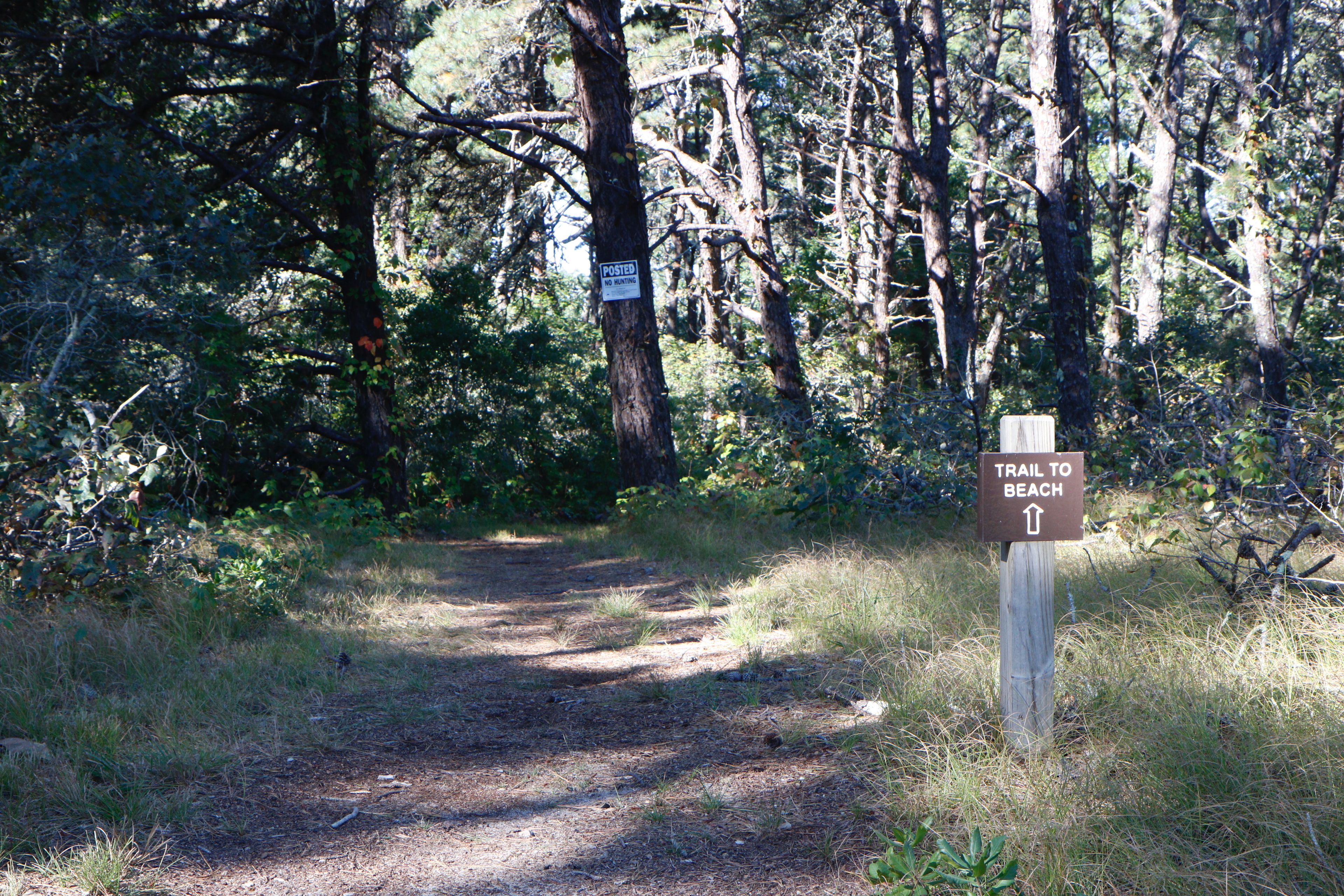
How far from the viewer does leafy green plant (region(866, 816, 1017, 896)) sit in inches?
99.4

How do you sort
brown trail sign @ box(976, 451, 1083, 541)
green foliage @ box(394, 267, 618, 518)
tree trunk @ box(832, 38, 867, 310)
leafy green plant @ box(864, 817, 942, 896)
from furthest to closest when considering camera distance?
tree trunk @ box(832, 38, 867, 310), green foliage @ box(394, 267, 618, 518), brown trail sign @ box(976, 451, 1083, 541), leafy green plant @ box(864, 817, 942, 896)

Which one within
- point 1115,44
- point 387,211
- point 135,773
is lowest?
point 135,773

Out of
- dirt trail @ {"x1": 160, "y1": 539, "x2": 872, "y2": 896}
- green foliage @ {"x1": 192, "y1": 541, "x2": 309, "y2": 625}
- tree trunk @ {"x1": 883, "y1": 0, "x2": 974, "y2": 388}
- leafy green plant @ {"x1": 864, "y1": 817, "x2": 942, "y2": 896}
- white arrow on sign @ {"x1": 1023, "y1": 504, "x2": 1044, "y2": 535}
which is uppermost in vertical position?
tree trunk @ {"x1": 883, "y1": 0, "x2": 974, "y2": 388}

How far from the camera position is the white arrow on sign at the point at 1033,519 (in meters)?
3.50

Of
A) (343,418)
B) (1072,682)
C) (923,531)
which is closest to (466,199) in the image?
(343,418)

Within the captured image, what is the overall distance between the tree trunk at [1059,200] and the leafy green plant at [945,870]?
856cm

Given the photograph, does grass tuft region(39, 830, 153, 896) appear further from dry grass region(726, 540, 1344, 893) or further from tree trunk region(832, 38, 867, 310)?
tree trunk region(832, 38, 867, 310)

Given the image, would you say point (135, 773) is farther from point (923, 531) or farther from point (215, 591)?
point (923, 531)

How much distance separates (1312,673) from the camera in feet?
12.4

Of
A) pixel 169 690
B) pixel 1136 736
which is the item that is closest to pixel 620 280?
pixel 169 690

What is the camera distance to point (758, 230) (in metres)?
13.9

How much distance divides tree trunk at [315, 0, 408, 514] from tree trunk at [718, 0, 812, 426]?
4936 millimetres

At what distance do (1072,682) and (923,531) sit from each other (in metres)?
4.37

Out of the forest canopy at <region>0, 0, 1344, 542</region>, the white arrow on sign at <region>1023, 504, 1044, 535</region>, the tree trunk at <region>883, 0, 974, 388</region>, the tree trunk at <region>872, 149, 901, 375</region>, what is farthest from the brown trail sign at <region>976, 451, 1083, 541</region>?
the tree trunk at <region>872, 149, 901, 375</region>
